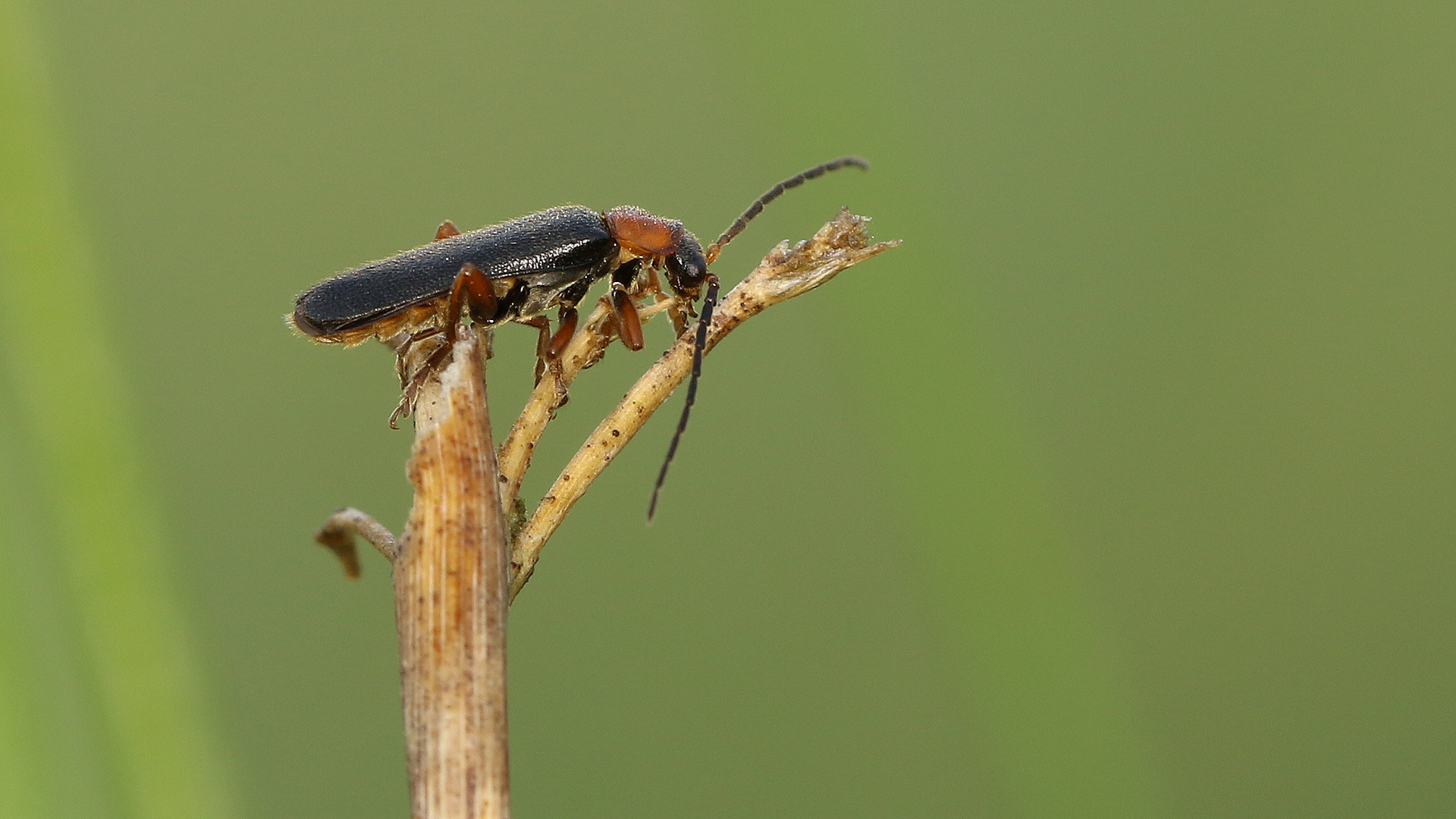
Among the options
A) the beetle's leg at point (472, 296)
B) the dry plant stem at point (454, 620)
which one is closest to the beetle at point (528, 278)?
the beetle's leg at point (472, 296)

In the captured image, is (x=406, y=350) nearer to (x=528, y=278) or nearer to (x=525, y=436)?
(x=528, y=278)

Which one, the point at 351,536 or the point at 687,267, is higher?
the point at 687,267

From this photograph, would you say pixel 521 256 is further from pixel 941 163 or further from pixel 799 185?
pixel 941 163

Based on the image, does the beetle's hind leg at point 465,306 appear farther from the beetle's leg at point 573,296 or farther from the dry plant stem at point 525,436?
the dry plant stem at point 525,436

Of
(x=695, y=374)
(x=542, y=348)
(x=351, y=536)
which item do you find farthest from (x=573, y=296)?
(x=351, y=536)

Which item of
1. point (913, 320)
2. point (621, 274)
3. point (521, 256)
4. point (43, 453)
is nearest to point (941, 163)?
point (913, 320)
